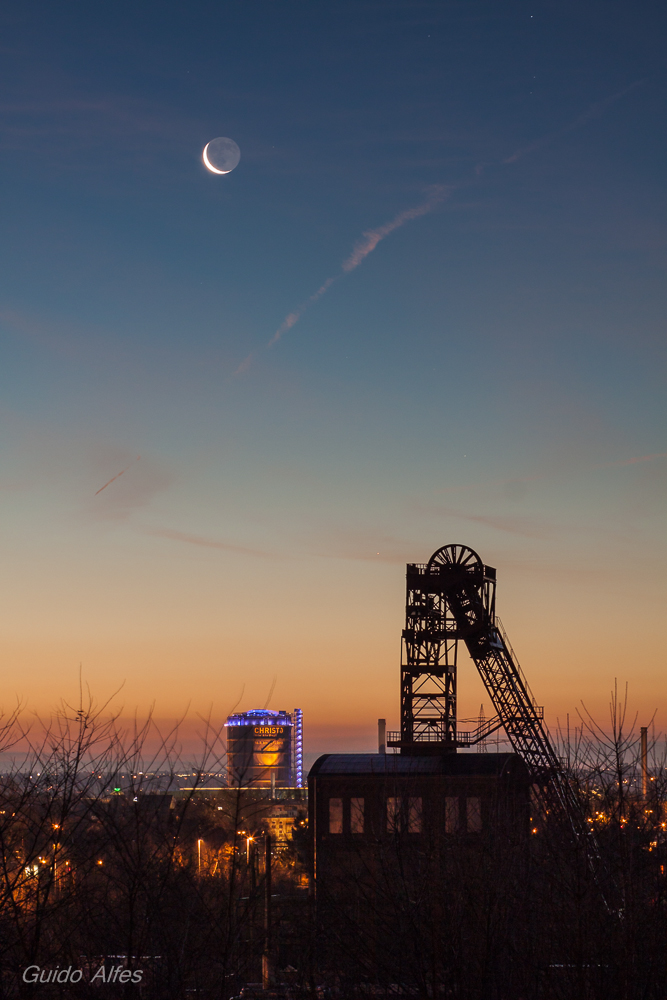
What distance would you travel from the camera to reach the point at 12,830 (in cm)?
→ 1007

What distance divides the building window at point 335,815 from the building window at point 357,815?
1.74 ft

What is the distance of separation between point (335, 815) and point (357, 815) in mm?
1092

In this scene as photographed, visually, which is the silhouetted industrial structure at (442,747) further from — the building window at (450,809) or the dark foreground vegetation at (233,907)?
the dark foreground vegetation at (233,907)

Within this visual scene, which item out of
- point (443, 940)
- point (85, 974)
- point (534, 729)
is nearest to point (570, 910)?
point (443, 940)

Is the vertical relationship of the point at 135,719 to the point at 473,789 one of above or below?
above

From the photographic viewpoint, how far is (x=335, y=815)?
123 feet

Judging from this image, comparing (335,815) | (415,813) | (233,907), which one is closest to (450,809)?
A: (415,813)

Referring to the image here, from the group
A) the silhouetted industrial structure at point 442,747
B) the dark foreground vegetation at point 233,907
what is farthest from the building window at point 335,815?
the dark foreground vegetation at point 233,907

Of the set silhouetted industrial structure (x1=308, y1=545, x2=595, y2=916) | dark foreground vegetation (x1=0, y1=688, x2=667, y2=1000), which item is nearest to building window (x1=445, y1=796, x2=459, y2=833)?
silhouetted industrial structure (x1=308, y1=545, x2=595, y2=916)

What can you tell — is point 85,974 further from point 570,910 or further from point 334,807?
point 334,807

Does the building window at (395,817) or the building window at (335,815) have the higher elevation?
the building window at (395,817)

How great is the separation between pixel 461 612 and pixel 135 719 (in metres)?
33.3

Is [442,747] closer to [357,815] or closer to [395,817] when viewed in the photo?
[357,815]

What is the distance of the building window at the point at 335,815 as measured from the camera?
37156 millimetres
